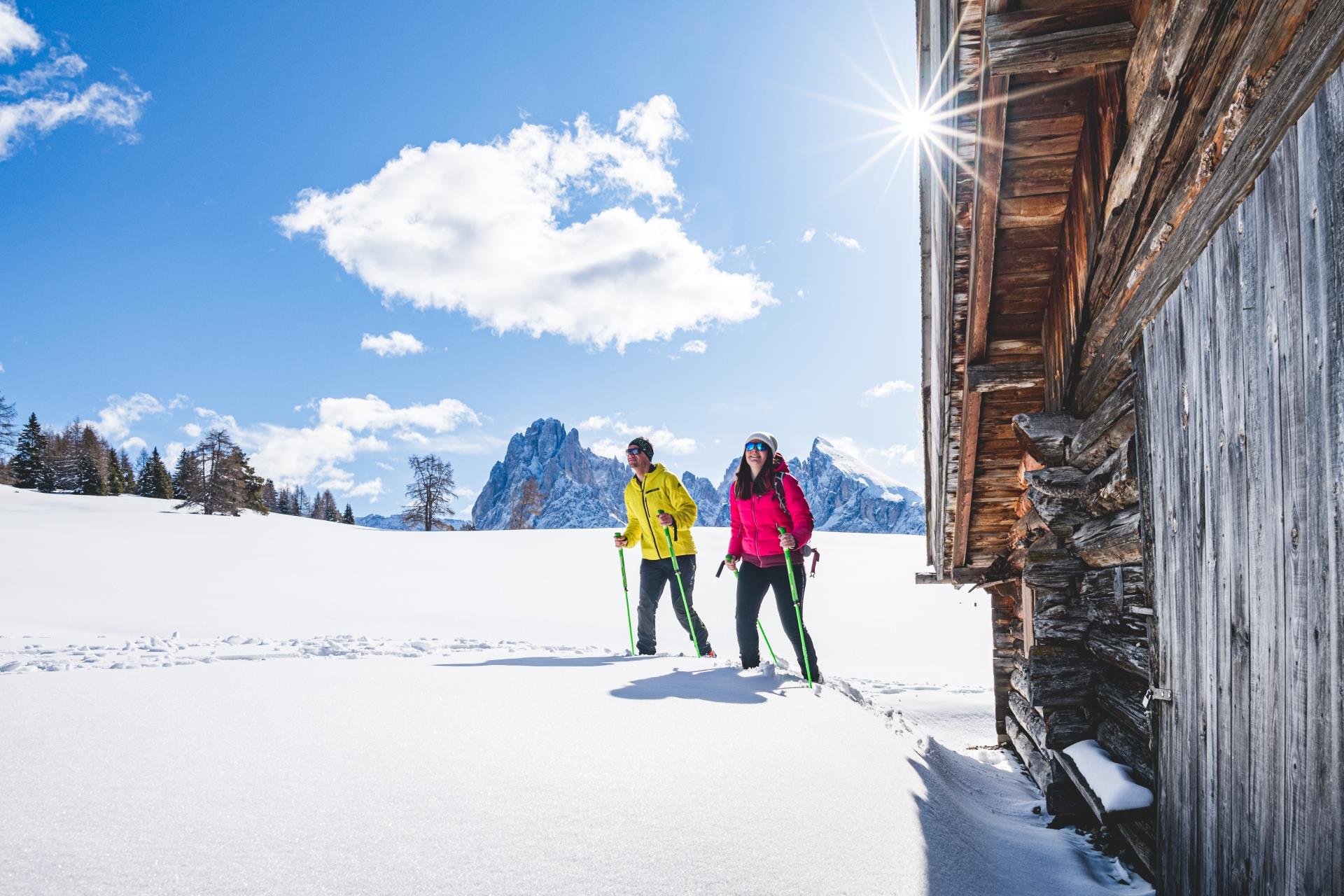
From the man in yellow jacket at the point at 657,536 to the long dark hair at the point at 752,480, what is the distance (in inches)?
36.7

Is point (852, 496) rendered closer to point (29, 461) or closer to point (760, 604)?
point (29, 461)

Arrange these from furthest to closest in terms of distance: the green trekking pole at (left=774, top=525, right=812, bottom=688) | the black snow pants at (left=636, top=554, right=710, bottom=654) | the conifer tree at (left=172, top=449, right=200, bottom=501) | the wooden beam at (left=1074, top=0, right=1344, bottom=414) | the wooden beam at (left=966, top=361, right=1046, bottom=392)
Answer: the conifer tree at (left=172, top=449, right=200, bottom=501), the black snow pants at (left=636, top=554, right=710, bottom=654), the green trekking pole at (left=774, top=525, right=812, bottom=688), the wooden beam at (left=966, top=361, right=1046, bottom=392), the wooden beam at (left=1074, top=0, right=1344, bottom=414)

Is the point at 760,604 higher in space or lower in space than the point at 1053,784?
higher

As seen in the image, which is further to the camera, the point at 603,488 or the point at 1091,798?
the point at 603,488

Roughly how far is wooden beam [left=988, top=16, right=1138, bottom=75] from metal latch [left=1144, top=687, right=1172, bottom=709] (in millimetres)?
2455

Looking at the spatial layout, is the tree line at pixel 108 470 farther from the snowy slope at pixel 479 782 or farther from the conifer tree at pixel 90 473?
the snowy slope at pixel 479 782

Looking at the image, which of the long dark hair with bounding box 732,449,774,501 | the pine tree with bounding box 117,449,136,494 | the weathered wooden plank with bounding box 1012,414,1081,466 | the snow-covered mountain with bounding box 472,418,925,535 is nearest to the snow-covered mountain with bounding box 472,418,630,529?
the snow-covered mountain with bounding box 472,418,925,535

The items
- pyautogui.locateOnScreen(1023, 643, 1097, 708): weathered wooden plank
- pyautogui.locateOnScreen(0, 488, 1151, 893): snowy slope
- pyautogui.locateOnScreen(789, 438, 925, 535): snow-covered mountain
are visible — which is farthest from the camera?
pyautogui.locateOnScreen(789, 438, 925, 535): snow-covered mountain

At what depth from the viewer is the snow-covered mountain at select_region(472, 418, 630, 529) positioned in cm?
15725

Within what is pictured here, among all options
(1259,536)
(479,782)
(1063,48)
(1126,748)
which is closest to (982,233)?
(1063,48)

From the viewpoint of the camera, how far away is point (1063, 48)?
2725 millimetres

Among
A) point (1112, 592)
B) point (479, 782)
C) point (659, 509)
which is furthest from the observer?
point (659, 509)

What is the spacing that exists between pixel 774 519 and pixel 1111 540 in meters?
2.36

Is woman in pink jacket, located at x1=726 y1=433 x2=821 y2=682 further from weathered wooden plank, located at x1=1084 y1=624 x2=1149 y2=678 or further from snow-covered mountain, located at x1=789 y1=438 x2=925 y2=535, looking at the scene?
snow-covered mountain, located at x1=789 y1=438 x2=925 y2=535
